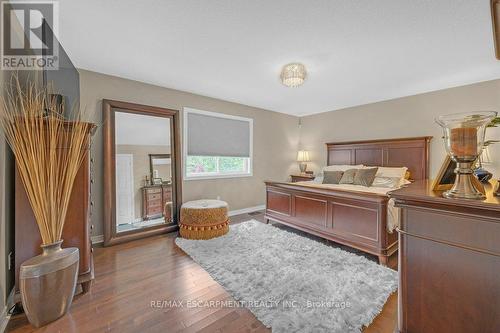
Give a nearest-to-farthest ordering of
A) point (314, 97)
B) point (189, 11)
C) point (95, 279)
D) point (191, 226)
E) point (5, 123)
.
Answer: point (5, 123), point (189, 11), point (95, 279), point (191, 226), point (314, 97)

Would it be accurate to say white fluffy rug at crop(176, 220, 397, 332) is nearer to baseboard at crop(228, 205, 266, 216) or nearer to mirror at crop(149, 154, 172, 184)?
mirror at crop(149, 154, 172, 184)

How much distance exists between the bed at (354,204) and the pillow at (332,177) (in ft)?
1.88

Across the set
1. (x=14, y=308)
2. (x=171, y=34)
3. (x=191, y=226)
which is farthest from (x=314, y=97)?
(x=14, y=308)

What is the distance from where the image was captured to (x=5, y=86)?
164cm

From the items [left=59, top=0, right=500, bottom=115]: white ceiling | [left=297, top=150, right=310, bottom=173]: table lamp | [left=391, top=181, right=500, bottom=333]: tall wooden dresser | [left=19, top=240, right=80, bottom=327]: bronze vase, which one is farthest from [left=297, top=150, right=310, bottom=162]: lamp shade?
[left=19, top=240, right=80, bottom=327]: bronze vase

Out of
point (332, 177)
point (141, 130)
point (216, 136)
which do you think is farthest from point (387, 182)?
point (141, 130)

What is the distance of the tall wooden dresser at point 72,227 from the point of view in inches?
63.9

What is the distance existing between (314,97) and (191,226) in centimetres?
324

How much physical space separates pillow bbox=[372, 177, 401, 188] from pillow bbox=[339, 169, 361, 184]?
34 centimetres

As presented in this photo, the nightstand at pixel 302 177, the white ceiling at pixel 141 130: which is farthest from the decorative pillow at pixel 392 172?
the white ceiling at pixel 141 130

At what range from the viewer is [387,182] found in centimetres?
344

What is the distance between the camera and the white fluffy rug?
1.54 m

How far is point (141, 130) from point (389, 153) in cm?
445

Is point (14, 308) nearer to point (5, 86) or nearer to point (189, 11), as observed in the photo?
point (5, 86)
